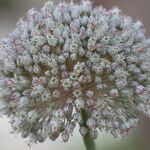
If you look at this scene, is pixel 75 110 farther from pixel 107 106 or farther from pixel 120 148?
pixel 120 148

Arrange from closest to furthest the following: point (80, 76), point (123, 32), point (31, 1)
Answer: point (80, 76)
point (123, 32)
point (31, 1)

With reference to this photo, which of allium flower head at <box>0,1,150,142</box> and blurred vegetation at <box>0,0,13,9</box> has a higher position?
blurred vegetation at <box>0,0,13,9</box>

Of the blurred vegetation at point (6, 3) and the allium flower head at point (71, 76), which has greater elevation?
the blurred vegetation at point (6, 3)

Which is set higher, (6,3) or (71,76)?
(6,3)

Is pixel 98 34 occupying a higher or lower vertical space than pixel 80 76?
higher

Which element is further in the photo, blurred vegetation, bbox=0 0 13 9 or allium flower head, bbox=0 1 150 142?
blurred vegetation, bbox=0 0 13 9

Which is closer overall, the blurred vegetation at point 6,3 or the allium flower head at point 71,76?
the allium flower head at point 71,76

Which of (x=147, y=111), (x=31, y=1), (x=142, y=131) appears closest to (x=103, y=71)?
(x=147, y=111)

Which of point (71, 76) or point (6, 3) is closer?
point (71, 76)
